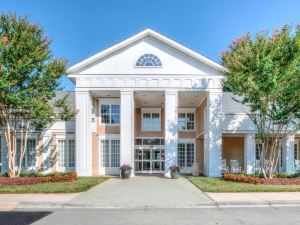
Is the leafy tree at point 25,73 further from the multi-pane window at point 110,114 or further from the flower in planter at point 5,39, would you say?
the multi-pane window at point 110,114

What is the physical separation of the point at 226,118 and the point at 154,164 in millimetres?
7281

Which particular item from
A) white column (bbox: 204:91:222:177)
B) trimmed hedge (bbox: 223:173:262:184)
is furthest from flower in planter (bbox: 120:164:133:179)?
trimmed hedge (bbox: 223:173:262:184)

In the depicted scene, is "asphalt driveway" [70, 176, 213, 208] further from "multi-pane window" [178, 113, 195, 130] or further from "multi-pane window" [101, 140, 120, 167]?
"multi-pane window" [178, 113, 195, 130]

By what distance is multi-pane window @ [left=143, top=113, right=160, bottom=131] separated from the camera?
28688 millimetres

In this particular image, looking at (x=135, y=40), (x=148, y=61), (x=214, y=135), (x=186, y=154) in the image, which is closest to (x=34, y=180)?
(x=148, y=61)

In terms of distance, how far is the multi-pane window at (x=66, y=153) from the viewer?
25.4 meters

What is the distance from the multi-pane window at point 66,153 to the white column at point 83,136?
86.6 inches

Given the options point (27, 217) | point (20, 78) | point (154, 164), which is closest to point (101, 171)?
point (154, 164)

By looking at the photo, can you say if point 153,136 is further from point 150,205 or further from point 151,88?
point 150,205

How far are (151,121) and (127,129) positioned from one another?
5.57m

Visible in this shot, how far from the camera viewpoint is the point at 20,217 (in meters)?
9.72

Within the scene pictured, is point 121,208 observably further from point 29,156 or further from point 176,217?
point 29,156

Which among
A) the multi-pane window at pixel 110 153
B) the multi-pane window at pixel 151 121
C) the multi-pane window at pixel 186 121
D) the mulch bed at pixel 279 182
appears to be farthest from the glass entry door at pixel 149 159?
the mulch bed at pixel 279 182

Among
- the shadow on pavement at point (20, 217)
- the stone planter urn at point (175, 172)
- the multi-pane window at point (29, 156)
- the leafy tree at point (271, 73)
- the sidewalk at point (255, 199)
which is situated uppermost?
the leafy tree at point (271, 73)
